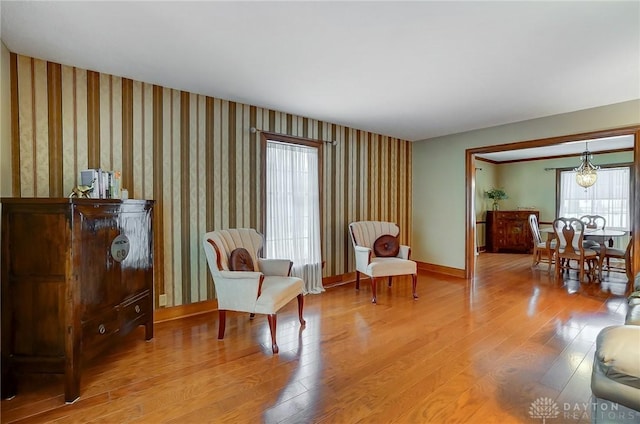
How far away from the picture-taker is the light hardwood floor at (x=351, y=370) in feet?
5.77

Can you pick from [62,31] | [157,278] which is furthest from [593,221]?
[62,31]

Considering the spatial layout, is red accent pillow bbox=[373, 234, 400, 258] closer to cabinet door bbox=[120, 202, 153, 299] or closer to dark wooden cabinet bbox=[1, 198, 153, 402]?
cabinet door bbox=[120, 202, 153, 299]

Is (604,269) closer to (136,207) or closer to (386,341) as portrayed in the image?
(386,341)

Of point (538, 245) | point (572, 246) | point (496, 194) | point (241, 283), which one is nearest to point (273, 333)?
point (241, 283)

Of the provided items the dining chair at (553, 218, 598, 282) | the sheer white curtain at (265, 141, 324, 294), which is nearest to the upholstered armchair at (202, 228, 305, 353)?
the sheer white curtain at (265, 141, 324, 294)

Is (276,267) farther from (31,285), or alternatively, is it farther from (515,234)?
(515,234)

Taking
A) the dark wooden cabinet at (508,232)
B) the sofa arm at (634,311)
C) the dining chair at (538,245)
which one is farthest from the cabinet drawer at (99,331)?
the dark wooden cabinet at (508,232)

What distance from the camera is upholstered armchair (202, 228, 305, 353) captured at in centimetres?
261

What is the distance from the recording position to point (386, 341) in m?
2.66

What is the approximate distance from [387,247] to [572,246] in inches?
126

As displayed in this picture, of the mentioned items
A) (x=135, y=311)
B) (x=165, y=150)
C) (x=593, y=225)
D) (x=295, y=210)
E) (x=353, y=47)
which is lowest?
(x=135, y=311)

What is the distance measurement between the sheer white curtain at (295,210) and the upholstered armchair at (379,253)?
566 mm

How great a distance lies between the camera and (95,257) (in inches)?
81.7

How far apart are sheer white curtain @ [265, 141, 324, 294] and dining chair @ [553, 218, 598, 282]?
3952 mm
